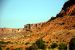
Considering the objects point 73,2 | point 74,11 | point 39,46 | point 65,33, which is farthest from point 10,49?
point 73,2

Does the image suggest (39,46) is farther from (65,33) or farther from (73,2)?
(73,2)

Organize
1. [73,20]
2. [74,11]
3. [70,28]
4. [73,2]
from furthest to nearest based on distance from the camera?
[73,2] → [74,11] → [73,20] → [70,28]

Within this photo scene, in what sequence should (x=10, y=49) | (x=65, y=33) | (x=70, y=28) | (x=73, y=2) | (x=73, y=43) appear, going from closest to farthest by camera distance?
1. (x=73, y=43)
2. (x=10, y=49)
3. (x=65, y=33)
4. (x=70, y=28)
5. (x=73, y=2)

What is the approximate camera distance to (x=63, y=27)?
104 meters

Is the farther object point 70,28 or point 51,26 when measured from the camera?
point 51,26

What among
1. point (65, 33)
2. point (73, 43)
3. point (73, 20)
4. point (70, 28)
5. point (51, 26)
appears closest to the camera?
point (73, 43)

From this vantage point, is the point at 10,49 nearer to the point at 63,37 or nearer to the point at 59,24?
the point at 63,37

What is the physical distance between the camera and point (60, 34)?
91188mm

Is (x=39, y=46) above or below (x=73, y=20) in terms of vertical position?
below

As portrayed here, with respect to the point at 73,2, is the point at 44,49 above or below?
below

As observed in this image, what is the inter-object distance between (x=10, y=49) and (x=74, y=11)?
1869 inches

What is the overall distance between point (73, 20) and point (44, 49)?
3722 cm

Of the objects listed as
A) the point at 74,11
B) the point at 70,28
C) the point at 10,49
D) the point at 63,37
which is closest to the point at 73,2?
the point at 74,11

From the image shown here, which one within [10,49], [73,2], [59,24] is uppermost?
[73,2]
